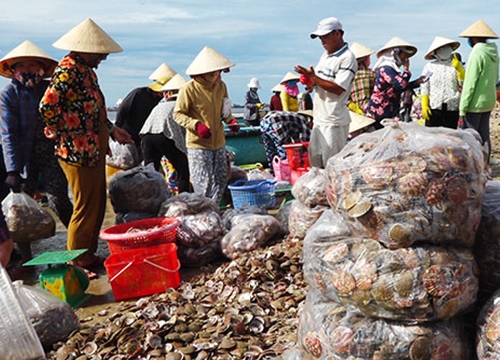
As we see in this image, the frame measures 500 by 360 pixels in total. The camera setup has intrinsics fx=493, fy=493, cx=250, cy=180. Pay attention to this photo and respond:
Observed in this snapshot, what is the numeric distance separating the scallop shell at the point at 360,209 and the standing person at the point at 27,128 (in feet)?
11.4

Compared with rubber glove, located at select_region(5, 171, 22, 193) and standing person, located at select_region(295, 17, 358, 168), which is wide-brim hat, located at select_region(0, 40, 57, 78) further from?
standing person, located at select_region(295, 17, 358, 168)

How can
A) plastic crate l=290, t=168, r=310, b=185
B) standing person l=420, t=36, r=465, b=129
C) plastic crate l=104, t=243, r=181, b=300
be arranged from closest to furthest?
plastic crate l=104, t=243, r=181, b=300 → plastic crate l=290, t=168, r=310, b=185 → standing person l=420, t=36, r=465, b=129

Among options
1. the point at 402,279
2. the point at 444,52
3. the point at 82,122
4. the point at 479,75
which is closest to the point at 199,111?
the point at 82,122

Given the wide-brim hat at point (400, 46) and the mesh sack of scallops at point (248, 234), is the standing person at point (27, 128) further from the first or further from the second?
the wide-brim hat at point (400, 46)

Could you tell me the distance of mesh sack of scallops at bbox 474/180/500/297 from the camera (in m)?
2.14

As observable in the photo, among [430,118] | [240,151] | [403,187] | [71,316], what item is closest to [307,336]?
[403,187]

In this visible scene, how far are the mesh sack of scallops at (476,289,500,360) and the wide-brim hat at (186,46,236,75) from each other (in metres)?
3.82

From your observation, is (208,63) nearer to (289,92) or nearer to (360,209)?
(360,209)

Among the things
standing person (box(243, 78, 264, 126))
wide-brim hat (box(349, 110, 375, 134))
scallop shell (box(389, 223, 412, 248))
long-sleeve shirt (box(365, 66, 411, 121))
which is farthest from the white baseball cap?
standing person (box(243, 78, 264, 126))

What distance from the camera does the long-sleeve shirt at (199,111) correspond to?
207 inches

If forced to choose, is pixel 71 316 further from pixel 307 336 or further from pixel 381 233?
pixel 381 233

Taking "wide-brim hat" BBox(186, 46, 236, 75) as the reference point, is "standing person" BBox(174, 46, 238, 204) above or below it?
below

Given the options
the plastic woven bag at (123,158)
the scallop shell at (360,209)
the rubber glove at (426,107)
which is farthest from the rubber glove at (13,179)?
the rubber glove at (426,107)

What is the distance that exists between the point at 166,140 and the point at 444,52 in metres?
4.11
